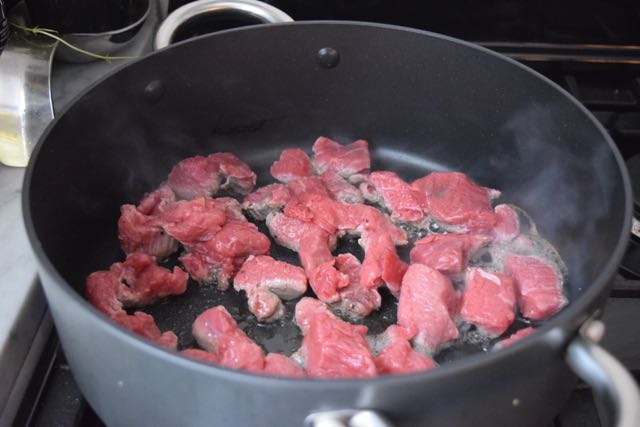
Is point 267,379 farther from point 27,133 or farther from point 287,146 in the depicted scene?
point 287,146

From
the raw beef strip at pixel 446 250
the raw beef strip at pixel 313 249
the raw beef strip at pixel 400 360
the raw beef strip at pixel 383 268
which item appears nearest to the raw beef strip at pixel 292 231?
the raw beef strip at pixel 313 249

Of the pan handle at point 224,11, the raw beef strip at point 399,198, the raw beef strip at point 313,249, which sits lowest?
the raw beef strip at point 313,249

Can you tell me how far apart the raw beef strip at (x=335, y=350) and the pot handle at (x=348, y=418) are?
0.33 meters

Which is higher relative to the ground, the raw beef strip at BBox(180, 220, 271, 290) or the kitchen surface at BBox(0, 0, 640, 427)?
the kitchen surface at BBox(0, 0, 640, 427)

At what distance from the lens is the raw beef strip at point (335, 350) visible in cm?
119

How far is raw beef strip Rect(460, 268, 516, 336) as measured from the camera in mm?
1385

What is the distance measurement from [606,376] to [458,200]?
2.69ft

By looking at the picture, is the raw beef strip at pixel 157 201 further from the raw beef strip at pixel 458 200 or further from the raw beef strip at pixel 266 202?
the raw beef strip at pixel 458 200

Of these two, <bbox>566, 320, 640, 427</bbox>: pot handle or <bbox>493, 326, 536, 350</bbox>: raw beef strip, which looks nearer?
<bbox>566, 320, 640, 427</bbox>: pot handle

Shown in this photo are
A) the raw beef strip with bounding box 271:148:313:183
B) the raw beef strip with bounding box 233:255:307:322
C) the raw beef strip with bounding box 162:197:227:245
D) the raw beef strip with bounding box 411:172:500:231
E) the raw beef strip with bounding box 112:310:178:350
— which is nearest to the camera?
the raw beef strip with bounding box 112:310:178:350

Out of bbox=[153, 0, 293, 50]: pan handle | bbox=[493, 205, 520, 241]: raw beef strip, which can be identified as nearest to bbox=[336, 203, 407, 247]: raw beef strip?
bbox=[493, 205, 520, 241]: raw beef strip

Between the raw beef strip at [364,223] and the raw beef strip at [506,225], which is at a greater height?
the raw beef strip at [506,225]

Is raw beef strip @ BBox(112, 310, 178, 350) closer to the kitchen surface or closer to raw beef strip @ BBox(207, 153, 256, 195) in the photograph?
the kitchen surface

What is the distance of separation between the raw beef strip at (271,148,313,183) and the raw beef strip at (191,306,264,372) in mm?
503
